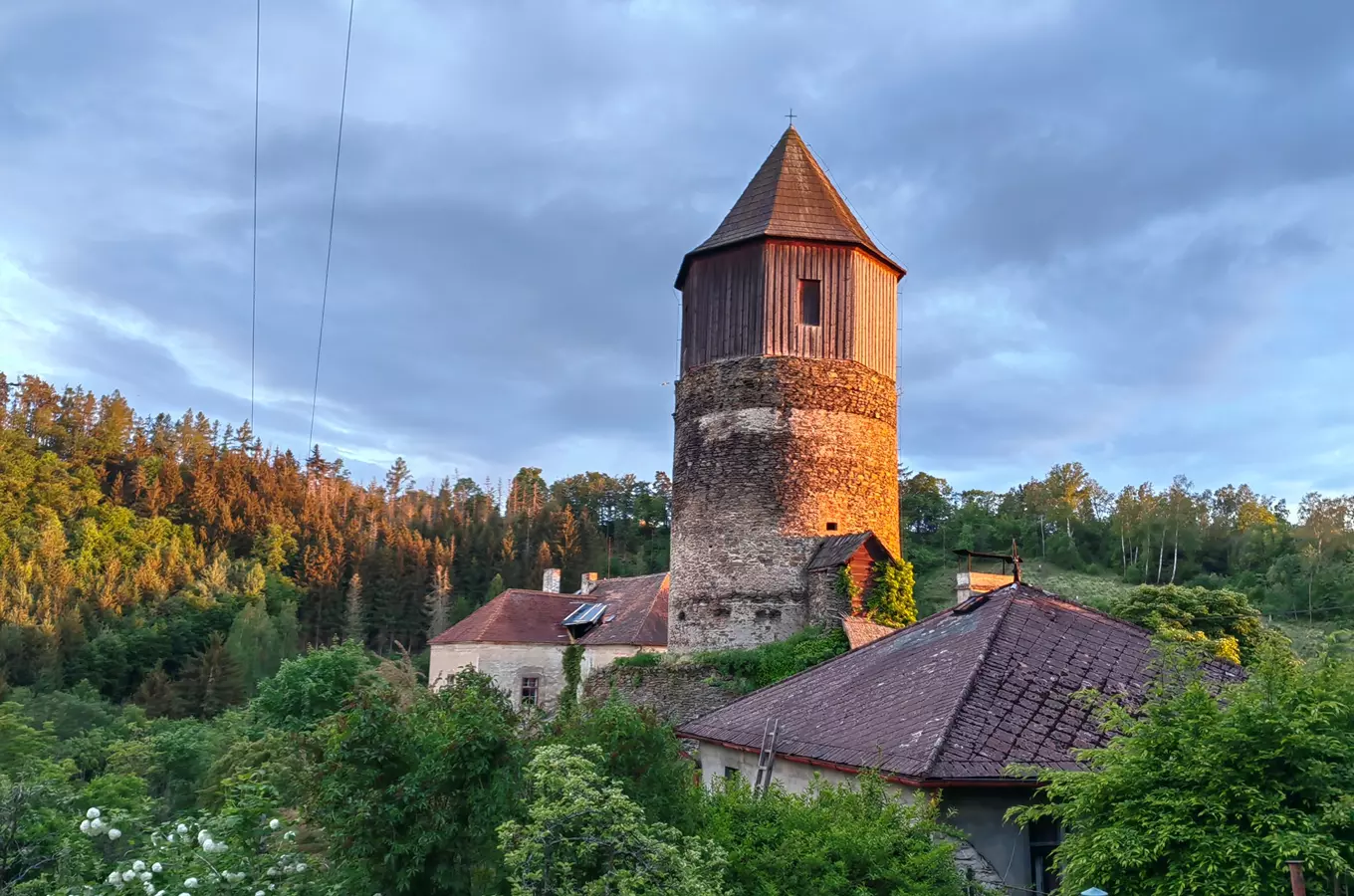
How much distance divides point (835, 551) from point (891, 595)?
1581mm

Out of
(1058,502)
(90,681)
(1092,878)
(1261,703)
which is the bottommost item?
(90,681)

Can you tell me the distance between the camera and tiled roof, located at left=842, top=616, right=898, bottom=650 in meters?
21.1

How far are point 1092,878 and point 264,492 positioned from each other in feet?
317

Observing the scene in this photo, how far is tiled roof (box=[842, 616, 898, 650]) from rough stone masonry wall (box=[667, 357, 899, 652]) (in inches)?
52.4

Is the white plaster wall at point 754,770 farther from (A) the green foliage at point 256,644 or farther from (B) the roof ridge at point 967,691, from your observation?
(A) the green foliage at point 256,644

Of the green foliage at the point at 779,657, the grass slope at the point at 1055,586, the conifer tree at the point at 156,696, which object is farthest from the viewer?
the grass slope at the point at 1055,586

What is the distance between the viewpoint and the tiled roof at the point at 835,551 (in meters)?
21.9

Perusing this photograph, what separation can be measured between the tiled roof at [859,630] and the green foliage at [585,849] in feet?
48.4

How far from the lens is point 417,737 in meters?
8.58

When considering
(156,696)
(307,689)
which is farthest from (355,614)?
(307,689)

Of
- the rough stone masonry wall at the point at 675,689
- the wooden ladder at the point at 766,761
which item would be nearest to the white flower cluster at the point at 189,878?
the wooden ladder at the point at 766,761

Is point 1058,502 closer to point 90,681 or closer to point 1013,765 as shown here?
point 90,681

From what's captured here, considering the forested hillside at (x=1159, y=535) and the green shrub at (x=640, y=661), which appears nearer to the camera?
the green shrub at (x=640, y=661)

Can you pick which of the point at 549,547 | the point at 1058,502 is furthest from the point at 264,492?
the point at 1058,502
